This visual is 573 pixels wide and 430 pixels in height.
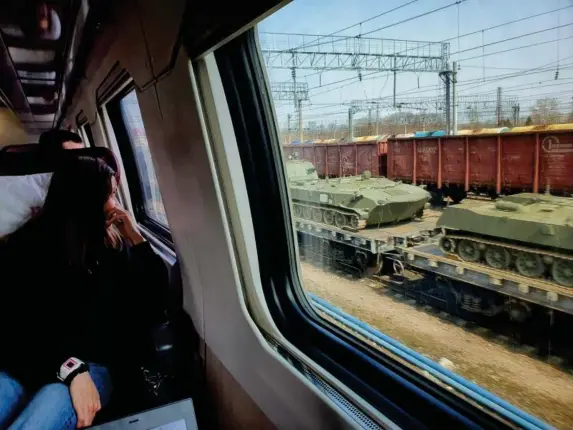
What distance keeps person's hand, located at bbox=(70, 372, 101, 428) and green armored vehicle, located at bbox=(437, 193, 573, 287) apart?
5.35 ft

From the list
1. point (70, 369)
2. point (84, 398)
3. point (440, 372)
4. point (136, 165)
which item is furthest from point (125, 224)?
point (440, 372)

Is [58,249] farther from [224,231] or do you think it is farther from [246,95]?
[246,95]

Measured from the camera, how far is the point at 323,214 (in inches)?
80.4

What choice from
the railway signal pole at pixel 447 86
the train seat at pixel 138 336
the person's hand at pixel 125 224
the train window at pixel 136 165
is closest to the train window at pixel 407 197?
the railway signal pole at pixel 447 86

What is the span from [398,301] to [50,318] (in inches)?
56.3

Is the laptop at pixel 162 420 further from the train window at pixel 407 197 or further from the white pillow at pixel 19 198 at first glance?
the white pillow at pixel 19 198

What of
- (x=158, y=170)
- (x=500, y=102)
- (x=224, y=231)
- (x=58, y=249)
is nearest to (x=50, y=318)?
(x=58, y=249)

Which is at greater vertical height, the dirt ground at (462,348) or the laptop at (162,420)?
the dirt ground at (462,348)

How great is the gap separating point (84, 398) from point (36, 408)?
0.57 feet

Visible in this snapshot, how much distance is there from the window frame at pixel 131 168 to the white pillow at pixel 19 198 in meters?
1.01

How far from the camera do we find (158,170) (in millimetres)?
2436

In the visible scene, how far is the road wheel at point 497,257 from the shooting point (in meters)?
1.89

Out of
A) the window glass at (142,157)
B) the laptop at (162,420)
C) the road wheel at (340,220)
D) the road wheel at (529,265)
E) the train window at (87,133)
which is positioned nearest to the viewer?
the road wheel at (529,265)

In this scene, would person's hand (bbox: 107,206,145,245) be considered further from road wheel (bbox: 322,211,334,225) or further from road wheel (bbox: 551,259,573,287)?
road wheel (bbox: 551,259,573,287)
